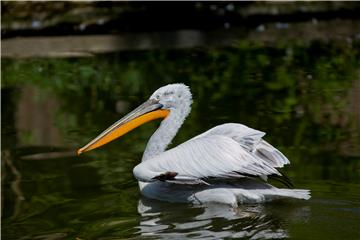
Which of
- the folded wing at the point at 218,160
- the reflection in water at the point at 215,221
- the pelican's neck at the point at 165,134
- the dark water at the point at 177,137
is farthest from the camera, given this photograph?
the pelican's neck at the point at 165,134

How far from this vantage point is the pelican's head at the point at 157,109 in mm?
6117

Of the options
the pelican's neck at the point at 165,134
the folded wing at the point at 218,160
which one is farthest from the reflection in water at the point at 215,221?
the pelican's neck at the point at 165,134

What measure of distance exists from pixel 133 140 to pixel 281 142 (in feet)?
3.84

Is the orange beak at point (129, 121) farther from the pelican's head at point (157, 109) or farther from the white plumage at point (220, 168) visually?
the white plumage at point (220, 168)

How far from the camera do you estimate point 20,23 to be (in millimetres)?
12172

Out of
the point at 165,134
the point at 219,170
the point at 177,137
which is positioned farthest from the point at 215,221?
the point at 177,137

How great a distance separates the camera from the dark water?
5.25 metres

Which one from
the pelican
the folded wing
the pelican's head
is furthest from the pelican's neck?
the folded wing

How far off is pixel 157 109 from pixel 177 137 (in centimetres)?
117

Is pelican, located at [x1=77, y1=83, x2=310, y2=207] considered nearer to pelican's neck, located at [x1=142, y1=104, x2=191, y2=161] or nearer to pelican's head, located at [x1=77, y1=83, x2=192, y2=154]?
pelican's neck, located at [x1=142, y1=104, x2=191, y2=161]

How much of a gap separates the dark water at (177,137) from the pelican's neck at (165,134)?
28 centimetres

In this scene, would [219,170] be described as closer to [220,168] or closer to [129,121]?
[220,168]

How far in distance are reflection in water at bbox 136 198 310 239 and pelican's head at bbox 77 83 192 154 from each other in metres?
0.64

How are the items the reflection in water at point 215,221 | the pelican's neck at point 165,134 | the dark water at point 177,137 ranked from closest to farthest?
the reflection in water at point 215,221 < the dark water at point 177,137 < the pelican's neck at point 165,134
